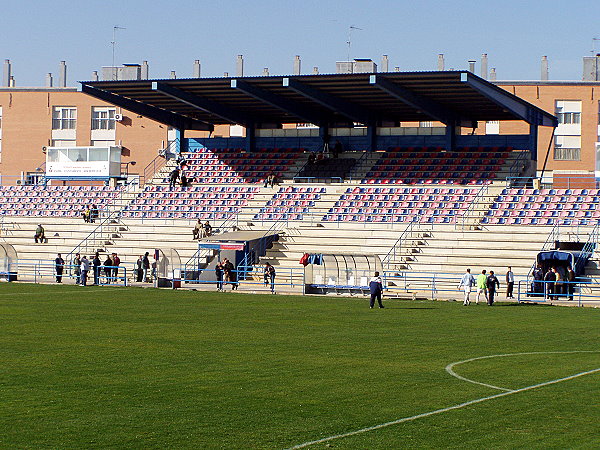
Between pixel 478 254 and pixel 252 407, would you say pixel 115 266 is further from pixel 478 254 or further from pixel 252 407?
pixel 252 407

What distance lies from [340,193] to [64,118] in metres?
46.7

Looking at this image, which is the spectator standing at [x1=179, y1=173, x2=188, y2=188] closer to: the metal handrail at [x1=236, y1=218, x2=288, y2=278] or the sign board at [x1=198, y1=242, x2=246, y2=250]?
the metal handrail at [x1=236, y1=218, x2=288, y2=278]

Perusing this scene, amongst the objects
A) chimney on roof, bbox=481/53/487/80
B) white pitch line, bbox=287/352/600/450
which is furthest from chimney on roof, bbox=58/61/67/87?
white pitch line, bbox=287/352/600/450

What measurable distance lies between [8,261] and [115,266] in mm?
5608

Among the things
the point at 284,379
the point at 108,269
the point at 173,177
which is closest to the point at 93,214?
the point at 173,177

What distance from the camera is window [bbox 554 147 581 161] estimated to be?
9000cm

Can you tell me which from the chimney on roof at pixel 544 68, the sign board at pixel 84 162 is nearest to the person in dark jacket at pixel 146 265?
the sign board at pixel 84 162

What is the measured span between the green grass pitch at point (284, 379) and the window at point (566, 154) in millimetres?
56627

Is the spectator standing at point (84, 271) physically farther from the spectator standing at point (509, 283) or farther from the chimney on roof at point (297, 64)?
the chimney on roof at point (297, 64)

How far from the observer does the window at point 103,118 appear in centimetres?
10038

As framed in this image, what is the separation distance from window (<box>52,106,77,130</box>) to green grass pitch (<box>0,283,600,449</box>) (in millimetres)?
67699

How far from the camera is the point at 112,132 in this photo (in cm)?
10031

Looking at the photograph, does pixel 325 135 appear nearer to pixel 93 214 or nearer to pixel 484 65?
pixel 93 214

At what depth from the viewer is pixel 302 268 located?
5197 cm
